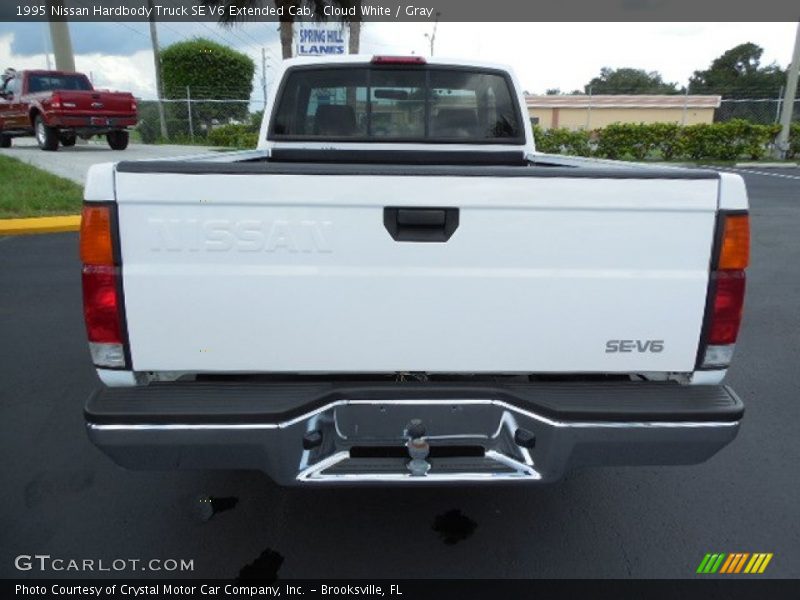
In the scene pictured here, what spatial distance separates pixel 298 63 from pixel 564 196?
277cm

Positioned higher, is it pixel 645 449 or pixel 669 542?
pixel 645 449

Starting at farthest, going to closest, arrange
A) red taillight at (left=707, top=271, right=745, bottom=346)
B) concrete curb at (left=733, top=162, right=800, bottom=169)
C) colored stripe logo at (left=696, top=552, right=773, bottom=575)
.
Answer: concrete curb at (left=733, top=162, right=800, bottom=169) → colored stripe logo at (left=696, top=552, right=773, bottom=575) → red taillight at (left=707, top=271, right=745, bottom=346)

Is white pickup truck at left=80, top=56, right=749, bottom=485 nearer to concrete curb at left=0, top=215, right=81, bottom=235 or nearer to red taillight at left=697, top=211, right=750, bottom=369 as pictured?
red taillight at left=697, top=211, right=750, bottom=369

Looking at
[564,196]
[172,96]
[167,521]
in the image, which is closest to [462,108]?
[564,196]

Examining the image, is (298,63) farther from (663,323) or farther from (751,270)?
(751,270)

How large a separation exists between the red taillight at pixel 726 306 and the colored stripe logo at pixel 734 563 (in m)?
0.94

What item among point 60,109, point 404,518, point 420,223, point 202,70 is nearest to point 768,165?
point 60,109

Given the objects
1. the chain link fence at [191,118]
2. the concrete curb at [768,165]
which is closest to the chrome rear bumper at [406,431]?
the concrete curb at [768,165]

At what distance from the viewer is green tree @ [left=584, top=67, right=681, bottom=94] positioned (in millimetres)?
64400

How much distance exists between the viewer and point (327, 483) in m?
2.03

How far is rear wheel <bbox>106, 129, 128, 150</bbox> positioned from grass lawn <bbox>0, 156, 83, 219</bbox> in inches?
174

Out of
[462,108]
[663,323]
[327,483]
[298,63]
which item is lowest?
[327,483]

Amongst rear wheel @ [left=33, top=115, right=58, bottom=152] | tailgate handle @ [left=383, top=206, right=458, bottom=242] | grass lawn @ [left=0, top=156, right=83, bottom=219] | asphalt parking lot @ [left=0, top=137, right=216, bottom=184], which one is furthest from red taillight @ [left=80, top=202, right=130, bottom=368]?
rear wheel @ [left=33, top=115, right=58, bottom=152]

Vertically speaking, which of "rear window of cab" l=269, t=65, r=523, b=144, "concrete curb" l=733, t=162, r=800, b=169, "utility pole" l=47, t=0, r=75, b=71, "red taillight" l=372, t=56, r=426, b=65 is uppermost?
"utility pole" l=47, t=0, r=75, b=71
